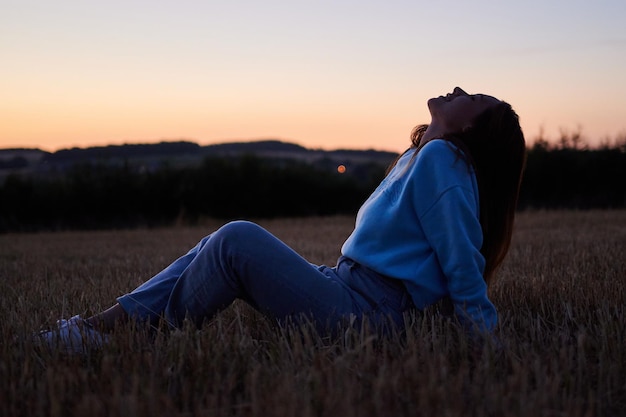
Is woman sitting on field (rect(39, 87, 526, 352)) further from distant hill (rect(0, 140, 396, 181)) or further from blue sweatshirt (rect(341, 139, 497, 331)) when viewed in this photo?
distant hill (rect(0, 140, 396, 181))

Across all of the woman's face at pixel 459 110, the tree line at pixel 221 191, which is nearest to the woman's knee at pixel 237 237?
the woman's face at pixel 459 110

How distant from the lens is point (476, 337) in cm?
250

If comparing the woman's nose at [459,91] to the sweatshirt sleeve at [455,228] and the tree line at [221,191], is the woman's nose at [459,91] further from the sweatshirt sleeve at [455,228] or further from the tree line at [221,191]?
the tree line at [221,191]

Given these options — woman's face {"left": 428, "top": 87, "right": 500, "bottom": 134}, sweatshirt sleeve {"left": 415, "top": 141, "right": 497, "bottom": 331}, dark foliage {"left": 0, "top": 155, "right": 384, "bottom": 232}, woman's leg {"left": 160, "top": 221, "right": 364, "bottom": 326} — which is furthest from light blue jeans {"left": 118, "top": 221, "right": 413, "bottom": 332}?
dark foliage {"left": 0, "top": 155, "right": 384, "bottom": 232}

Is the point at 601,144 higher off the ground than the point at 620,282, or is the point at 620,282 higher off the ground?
the point at 601,144

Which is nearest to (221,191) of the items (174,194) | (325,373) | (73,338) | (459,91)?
(174,194)

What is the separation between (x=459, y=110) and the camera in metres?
2.85

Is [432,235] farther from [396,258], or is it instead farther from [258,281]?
[258,281]

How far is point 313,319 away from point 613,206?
1962cm

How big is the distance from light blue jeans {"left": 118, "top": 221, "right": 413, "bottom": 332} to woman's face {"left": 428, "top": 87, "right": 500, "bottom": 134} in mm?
798

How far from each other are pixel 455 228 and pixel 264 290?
2.99 ft

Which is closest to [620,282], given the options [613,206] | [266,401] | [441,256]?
[441,256]

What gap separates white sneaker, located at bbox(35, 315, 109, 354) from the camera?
2.54 metres

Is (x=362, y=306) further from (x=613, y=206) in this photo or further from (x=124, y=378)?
(x=613, y=206)
